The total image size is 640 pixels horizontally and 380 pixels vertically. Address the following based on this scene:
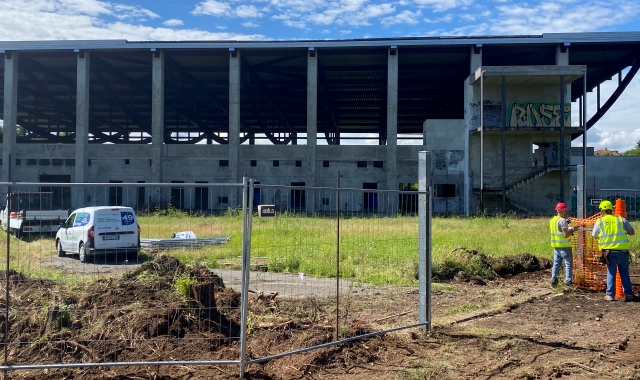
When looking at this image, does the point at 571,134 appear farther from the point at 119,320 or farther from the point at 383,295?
the point at 119,320

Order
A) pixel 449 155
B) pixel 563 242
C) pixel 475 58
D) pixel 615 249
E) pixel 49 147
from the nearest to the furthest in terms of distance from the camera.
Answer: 1. pixel 615 249
2. pixel 563 242
3. pixel 475 58
4. pixel 449 155
5. pixel 49 147

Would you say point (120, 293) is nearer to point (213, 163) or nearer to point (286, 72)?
point (213, 163)

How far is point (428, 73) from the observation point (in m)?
45.4

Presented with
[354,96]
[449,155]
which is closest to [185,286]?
[449,155]

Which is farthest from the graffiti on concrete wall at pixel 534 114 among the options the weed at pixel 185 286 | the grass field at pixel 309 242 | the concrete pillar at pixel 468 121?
the weed at pixel 185 286

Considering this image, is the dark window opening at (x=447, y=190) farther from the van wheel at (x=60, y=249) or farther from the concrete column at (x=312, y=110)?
the van wheel at (x=60, y=249)

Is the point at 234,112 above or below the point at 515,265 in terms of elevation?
above

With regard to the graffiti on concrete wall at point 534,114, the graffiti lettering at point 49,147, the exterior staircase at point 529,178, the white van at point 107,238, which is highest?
the graffiti on concrete wall at point 534,114

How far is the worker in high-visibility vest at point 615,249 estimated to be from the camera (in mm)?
9922

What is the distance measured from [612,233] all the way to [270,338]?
288 inches

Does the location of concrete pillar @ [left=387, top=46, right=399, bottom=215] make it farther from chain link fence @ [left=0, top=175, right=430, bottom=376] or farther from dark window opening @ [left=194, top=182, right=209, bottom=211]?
dark window opening @ [left=194, top=182, right=209, bottom=211]

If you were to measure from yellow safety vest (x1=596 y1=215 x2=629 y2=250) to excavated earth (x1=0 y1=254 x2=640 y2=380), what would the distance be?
5.17ft

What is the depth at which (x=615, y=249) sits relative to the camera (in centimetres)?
994

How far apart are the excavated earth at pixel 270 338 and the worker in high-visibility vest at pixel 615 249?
1.28 metres
